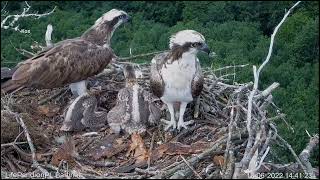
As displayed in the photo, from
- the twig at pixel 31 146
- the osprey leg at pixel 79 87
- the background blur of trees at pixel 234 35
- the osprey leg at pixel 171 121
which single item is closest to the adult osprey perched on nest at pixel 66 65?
the osprey leg at pixel 79 87

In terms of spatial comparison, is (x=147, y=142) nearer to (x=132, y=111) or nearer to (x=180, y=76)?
(x=132, y=111)

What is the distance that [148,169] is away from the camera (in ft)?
23.6

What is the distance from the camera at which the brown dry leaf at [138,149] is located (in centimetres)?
751

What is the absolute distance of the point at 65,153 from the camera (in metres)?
7.46

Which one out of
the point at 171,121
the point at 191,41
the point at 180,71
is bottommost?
the point at 171,121

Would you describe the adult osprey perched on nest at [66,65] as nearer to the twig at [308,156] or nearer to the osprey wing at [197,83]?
the osprey wing at [197,83]

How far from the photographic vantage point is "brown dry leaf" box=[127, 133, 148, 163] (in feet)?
24.6

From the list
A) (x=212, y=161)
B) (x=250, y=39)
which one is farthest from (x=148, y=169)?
(x=250, y=39)

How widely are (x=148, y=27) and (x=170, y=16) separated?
2.68 metres

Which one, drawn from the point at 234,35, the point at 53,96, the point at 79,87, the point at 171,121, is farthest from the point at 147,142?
the point at 234,35

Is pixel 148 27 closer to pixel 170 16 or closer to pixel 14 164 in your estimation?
pixel 170 16

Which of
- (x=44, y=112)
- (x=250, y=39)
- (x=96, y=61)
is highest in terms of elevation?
(x=96, y=61)

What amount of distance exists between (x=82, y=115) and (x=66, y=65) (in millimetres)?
570

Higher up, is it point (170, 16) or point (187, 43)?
point (187, 43)
